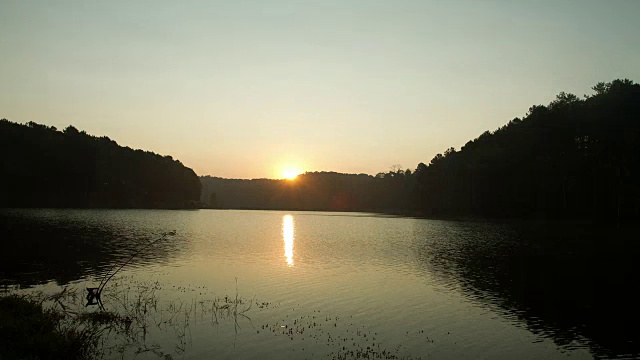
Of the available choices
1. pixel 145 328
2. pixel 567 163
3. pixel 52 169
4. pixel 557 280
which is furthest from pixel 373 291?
pixel 52 169


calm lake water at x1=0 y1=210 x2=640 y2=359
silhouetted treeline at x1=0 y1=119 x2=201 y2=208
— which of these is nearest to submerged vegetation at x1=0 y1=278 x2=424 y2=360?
calm lake water at x1=0 y1=210 x2=640 y2=359

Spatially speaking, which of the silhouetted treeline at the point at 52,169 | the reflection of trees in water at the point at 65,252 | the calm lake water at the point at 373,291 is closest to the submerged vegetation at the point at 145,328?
the calm lake water at the point at 373,291

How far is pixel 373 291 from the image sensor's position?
116ft

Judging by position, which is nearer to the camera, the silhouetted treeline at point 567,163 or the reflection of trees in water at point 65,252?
the reflection of trees in water at point 65,252

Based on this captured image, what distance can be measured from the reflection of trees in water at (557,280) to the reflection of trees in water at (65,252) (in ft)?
102

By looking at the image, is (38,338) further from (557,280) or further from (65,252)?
(557,280)

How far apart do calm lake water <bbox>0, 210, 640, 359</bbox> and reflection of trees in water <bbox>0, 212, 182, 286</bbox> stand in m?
0.16

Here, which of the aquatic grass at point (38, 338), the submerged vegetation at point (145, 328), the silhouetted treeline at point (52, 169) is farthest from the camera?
the silhouetted treeline at point (52, 169)

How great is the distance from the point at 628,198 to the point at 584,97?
109 feet

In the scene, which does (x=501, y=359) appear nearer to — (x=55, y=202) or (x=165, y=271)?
(x=165, y=271)

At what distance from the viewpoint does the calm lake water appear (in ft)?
72.1

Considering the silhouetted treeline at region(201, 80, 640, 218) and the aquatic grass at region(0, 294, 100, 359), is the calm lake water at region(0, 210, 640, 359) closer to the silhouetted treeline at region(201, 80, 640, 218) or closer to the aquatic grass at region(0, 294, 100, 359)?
the aquatic grass at region(0, 294, 100, 359)

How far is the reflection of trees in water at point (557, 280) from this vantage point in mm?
25555

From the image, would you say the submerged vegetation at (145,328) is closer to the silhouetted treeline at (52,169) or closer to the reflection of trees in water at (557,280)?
the reflection of trees in water at (557,280)
